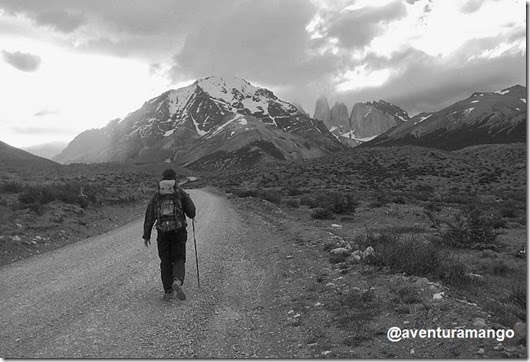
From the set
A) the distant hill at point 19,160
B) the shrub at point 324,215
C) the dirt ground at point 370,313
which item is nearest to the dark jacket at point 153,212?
the dirt ground at point 370,313

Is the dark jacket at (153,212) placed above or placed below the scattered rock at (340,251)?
above

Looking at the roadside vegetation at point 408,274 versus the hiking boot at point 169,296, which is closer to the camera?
the roadside vegetation at point 408,274

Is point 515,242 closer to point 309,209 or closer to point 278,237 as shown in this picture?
point 278,237

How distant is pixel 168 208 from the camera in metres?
8.81

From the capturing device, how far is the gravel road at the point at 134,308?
624 cm

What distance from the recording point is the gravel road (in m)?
6.24

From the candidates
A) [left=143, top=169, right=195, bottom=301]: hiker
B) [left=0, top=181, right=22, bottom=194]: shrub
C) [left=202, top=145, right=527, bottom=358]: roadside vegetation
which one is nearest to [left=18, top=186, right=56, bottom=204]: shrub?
[left=0, top=181, right=22, bottom=194]: shrub

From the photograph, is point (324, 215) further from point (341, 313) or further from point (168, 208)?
point (341, 313)

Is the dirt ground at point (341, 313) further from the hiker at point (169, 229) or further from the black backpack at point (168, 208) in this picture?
the black backpack at point (168, 208)

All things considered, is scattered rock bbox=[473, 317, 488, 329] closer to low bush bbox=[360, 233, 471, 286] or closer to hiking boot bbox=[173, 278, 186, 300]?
low bush bbox=[360, 233, 471, 286]

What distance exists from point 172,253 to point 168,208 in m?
1.00

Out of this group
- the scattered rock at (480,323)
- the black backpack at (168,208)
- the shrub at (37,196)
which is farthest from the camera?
the shrub at (37,196)

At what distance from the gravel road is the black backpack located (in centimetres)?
153

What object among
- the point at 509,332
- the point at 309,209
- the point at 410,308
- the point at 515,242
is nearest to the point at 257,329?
the point at 410,308
